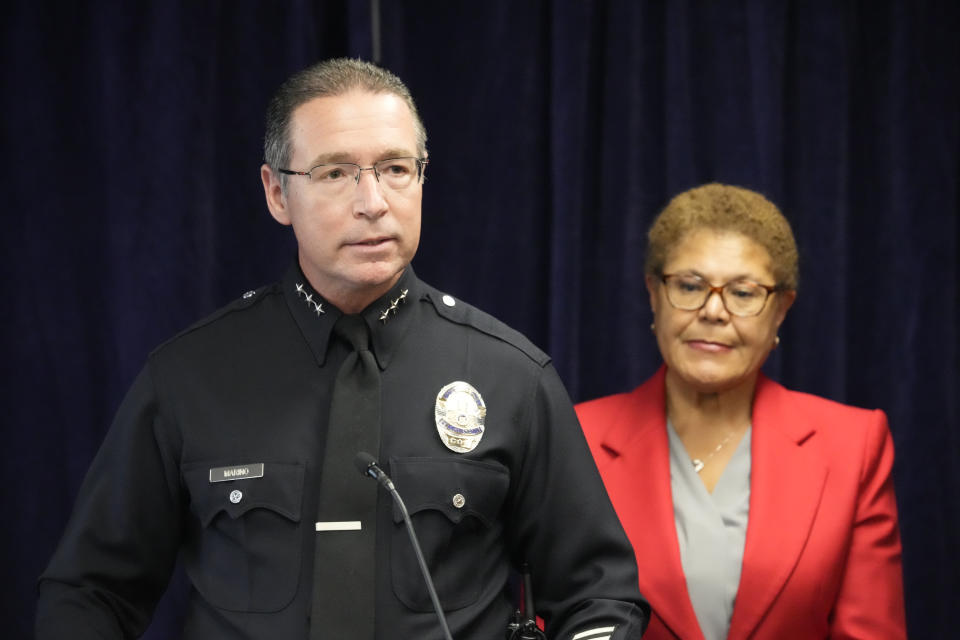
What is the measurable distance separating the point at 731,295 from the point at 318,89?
3.58ft

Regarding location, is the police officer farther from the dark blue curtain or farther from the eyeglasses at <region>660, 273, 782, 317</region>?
the dark blue curtain

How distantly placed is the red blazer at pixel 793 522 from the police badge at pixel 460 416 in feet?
2.36

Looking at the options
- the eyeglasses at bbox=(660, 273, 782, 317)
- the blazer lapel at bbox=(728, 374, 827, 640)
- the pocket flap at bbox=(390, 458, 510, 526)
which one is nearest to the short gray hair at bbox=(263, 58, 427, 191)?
the pocket flap at bbox=(390, 458, 510, 526)

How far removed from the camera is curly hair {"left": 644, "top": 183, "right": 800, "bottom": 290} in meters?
2.56

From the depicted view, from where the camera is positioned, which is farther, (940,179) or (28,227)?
(940,179)

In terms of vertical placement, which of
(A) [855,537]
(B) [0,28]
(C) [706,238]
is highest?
(B) [0,28]

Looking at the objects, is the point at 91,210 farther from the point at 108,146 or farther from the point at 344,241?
the point at 344,241

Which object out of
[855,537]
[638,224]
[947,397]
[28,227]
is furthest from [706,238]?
[28,227]

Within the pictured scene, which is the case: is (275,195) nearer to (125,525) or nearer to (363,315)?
(363,315)

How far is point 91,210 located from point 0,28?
0.49m

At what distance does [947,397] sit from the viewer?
3.06 meters

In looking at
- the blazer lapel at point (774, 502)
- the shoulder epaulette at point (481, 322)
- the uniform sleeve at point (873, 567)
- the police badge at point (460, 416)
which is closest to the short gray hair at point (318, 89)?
the shoulder epaulette at point (481, 322)

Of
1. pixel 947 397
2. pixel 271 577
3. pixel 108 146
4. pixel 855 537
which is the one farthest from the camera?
pixel 947 397

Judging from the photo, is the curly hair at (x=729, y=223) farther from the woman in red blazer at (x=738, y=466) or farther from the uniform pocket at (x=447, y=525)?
the uniform pocket at (x=447, y=525)
